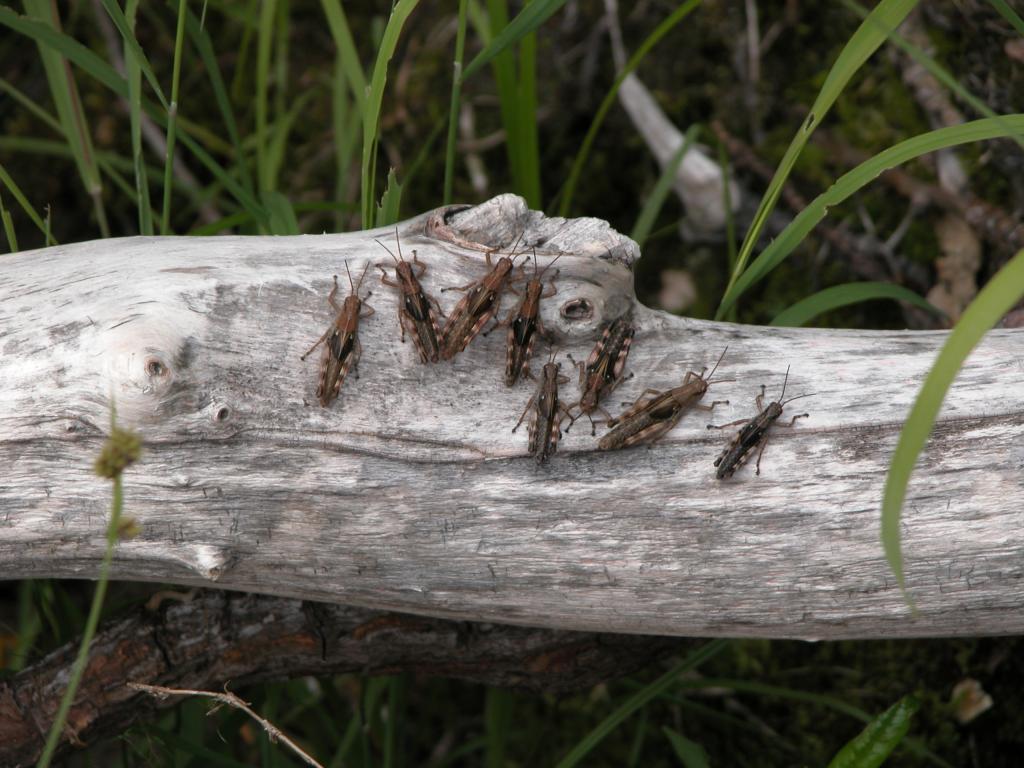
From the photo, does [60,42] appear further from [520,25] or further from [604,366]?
[604,366]

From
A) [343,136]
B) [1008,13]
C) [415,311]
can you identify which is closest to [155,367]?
[415,311]

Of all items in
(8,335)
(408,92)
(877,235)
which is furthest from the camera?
(408,92)

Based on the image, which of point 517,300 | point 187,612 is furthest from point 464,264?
point 187,612

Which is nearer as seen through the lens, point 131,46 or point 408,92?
point 131,46

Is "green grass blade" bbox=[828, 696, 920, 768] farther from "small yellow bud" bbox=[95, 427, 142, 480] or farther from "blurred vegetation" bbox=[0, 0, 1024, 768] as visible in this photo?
"small yellow bud" bbox=[95, 427, 142, 480]

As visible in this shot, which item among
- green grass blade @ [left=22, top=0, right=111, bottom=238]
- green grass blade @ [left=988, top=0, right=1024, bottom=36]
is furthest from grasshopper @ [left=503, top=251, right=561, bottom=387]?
green grass blade @ [left=22, top=0, right=111, bottom=238]

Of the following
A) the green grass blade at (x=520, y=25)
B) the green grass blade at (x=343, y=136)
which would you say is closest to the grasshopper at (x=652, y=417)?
the green grass blade at (x=520, y=25)

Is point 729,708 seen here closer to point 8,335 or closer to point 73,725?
point 73,725
